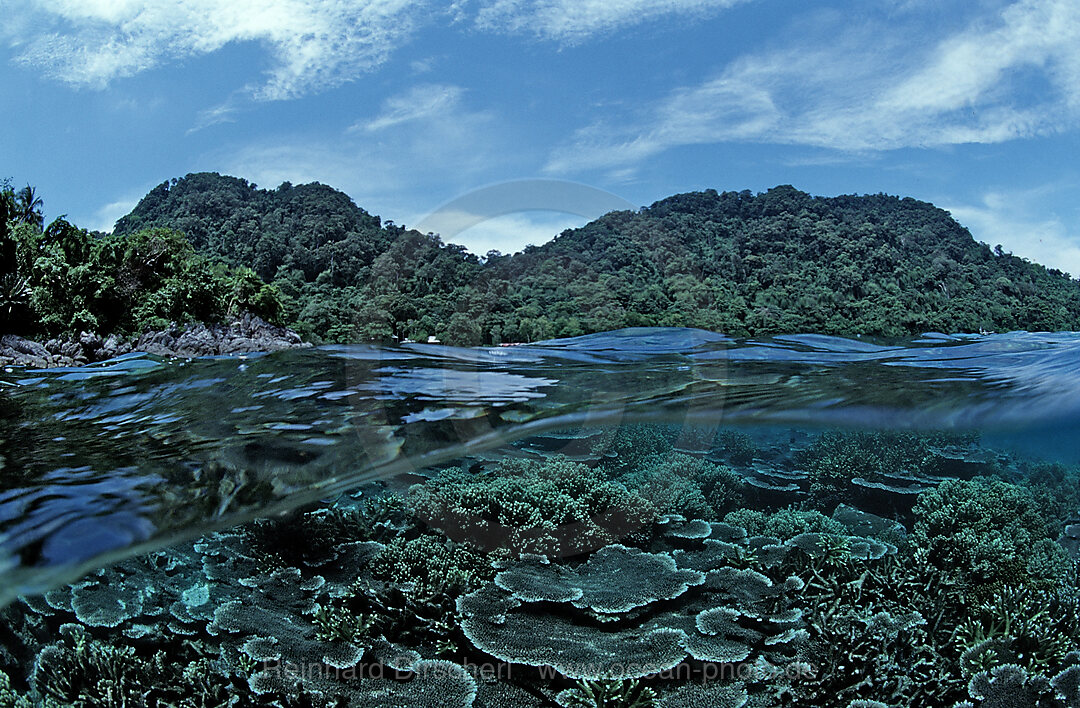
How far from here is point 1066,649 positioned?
5.49 metres

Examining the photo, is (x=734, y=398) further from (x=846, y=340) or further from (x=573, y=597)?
(x=573, y=597)

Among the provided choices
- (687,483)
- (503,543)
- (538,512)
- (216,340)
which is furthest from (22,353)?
(687,483)

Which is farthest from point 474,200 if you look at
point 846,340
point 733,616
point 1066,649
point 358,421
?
point 846,340

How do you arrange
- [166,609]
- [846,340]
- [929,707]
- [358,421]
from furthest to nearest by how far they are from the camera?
[846,340] < [358,421] < [166,609] < [929,707]

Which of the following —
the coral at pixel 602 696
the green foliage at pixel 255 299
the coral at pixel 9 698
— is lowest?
the coral at pixel 9 698

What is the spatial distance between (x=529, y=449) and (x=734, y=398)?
3558 mm

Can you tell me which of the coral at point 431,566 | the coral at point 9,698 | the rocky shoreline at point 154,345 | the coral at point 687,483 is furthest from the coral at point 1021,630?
the rocky shoreline at point 154,345

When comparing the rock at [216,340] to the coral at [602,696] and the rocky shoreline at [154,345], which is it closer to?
the rocky shoreline at [154,345]

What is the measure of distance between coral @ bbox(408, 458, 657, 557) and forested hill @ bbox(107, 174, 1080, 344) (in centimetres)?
285

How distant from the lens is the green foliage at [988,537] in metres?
6.60

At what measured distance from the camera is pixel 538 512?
671cm

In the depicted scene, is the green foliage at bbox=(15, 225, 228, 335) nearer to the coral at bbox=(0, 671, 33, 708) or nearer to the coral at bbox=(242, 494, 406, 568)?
the coral at bbox=(242, 494, 406, 568)

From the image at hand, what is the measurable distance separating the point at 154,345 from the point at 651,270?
398 inches

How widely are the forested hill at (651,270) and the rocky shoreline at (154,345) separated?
1.73 meters
